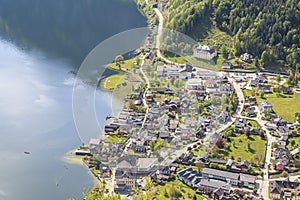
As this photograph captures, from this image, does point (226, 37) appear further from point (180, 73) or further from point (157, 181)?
point (157, 181)

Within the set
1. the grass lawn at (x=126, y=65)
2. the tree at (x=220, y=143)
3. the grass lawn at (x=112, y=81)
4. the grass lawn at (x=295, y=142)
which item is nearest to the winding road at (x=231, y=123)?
the grass lawn at (x=295, y=142)

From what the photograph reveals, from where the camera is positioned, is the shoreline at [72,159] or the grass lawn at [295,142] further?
the grass lawn at [295,142]

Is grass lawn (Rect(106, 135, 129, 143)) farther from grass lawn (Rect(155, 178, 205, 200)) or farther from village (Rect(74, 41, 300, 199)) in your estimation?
grass lawn (Rect(155, 178, 205, 200))

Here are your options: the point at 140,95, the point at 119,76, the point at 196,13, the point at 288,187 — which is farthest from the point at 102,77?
the point at 288,187

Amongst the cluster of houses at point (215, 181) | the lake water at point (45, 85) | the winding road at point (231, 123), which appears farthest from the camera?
the lake water at point (45, 85)

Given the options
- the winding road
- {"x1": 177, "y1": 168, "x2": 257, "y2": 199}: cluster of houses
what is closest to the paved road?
the winding road

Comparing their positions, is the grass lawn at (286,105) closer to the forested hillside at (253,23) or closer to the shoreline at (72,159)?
the forested hillside at (253,23)

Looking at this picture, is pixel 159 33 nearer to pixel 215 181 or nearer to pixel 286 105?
pixel 286 105
